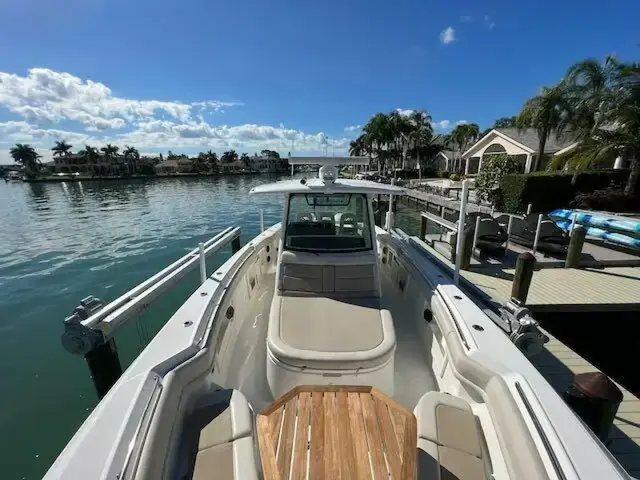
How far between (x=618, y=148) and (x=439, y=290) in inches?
604

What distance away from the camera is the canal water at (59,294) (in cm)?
422

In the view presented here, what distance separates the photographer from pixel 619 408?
3.43m

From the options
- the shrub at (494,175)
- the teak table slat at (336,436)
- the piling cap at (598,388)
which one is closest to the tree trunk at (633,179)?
the shrub at (494,175)

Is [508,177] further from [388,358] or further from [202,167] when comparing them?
[202,167]

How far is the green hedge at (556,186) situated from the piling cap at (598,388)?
47.7 feet

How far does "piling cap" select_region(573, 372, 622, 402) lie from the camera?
2.65 metres

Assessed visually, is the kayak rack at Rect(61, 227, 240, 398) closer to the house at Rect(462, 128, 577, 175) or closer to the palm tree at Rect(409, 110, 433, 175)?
the house at Rect(462, 128, 577, 175)

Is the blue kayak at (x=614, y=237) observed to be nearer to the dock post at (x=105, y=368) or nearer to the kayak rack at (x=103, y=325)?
the kayak rack at (x=103, y=325)

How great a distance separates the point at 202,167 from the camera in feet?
315

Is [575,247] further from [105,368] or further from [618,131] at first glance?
[618,131]

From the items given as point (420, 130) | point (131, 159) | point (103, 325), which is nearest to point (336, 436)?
point (103, 325)

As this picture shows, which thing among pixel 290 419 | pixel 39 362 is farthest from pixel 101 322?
pixel 39 362

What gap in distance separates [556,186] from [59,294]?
20314 millimetres

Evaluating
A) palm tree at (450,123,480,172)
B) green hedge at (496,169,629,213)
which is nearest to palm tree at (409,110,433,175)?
palm tree at (450,123,480,172)
